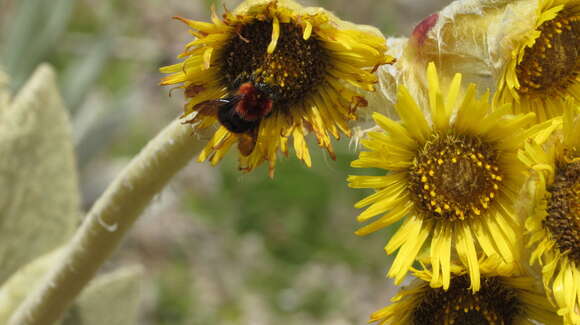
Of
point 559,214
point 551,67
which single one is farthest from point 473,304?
point 551,67

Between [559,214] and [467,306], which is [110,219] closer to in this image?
[467,306]

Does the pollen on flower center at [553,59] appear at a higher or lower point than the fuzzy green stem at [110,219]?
higher

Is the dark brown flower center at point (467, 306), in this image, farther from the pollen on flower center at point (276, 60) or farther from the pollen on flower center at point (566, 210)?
the pollen on flower center at point (276, 60)

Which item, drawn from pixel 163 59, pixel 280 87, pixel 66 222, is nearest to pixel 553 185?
pixel 280 87

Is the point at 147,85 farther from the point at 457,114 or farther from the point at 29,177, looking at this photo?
the point at 457,114

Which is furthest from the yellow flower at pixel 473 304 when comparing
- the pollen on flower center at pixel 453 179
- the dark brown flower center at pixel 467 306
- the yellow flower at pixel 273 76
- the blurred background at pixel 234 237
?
the blurred background at pixel 234 237

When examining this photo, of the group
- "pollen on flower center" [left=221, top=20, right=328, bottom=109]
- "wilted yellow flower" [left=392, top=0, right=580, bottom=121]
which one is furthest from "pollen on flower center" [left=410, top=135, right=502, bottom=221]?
"pollen on flower center" [left=221, top=20, right=328, bottom=109]
